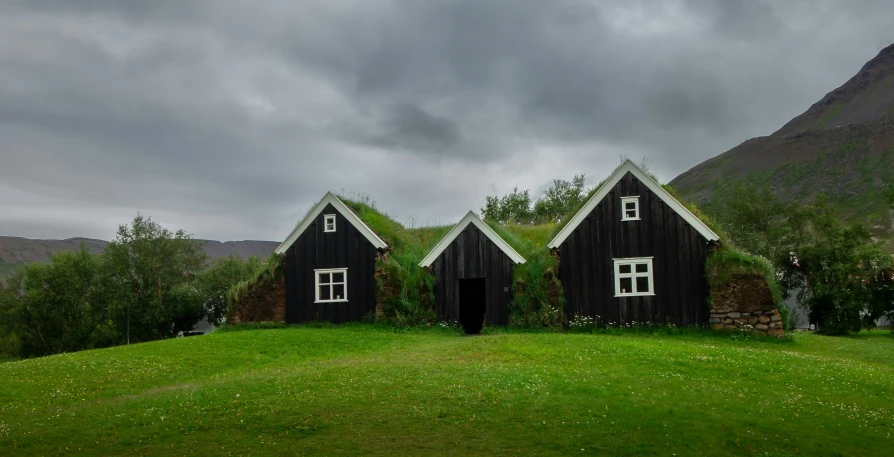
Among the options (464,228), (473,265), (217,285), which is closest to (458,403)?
(473,265)

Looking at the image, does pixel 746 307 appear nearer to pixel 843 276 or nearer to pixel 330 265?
pixel 843 276

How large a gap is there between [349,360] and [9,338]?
71.6m

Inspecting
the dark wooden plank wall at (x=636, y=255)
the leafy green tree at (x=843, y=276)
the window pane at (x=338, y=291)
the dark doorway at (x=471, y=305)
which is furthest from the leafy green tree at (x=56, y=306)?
the leafy green tree at (x=843, y=276)

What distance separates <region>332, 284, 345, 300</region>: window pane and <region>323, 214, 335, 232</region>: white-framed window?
10.5ft

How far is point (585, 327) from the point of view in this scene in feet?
114

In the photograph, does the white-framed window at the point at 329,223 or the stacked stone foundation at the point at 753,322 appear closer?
the stacked stone foundation at the point at 753,322

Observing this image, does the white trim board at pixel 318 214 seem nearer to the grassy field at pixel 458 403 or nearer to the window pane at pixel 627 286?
the grassy field at pixel 458 403

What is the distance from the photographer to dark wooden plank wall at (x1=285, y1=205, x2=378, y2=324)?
3897cm

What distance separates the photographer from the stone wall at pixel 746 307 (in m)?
32.4

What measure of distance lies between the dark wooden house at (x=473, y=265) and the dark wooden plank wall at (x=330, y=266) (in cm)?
388

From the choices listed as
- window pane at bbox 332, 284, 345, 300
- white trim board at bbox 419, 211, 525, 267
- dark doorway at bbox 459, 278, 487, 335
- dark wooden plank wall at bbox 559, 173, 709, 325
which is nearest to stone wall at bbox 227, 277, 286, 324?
window pane at bbox 332, 284, 345, 300

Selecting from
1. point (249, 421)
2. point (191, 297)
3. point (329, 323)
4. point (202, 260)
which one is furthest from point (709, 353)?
point (202, 260)

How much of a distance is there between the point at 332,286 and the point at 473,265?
827 centimetres

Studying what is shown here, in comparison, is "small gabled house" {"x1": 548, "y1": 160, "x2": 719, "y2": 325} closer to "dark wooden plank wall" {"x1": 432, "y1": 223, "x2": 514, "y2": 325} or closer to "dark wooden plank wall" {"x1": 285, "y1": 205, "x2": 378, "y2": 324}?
"dark wooden plank wall" {"x1": 432, "y1": 223, "x2": 514, "y2": 325}
